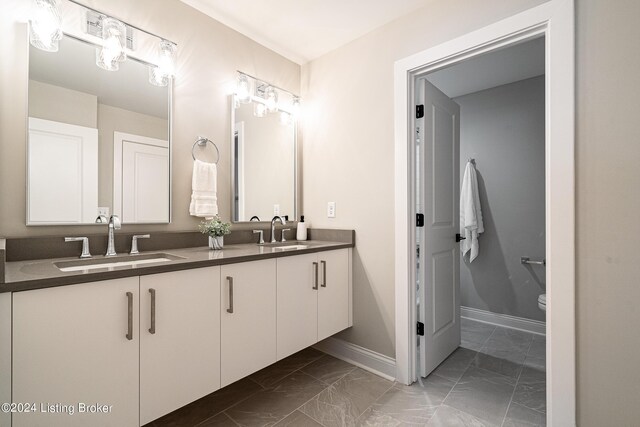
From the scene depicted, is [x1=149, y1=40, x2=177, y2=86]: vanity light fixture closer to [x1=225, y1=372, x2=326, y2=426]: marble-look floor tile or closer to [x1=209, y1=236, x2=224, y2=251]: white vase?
[x1=209, y1=236, x2=224, y2=251]: white vase

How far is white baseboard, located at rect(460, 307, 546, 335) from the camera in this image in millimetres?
2826

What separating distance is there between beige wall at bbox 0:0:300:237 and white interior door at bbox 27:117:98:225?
0.13 ft

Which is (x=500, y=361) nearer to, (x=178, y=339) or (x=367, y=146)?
(x=367, y=146)

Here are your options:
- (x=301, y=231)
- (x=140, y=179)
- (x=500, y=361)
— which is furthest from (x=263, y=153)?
(x=500, y=361)

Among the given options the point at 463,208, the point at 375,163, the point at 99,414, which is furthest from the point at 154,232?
the point at 463,208

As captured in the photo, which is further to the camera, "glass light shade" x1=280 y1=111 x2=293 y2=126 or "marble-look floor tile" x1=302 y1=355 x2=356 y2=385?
"glass light shade" x1=280 y1=111 x2=293 y2=126

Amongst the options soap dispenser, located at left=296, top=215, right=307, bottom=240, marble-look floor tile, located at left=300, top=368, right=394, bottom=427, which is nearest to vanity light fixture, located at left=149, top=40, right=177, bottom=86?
soap dispenser, located at left=296, top=215, right=307, bottom=240

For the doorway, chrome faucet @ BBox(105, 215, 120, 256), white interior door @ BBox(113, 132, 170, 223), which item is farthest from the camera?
white interior door @ BBox(113, 132, 170, 223)

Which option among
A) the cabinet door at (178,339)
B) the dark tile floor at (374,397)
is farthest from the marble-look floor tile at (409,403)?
the cabinet door at (178,339)

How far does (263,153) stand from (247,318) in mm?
1316

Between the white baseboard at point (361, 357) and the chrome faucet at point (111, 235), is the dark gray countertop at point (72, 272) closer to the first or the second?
the chrome faucet at point (111, 235)

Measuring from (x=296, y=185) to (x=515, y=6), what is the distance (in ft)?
5.93

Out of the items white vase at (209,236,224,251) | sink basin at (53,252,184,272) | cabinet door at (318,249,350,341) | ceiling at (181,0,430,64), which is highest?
ceiling at (181,0,430,64)

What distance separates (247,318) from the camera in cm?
156
